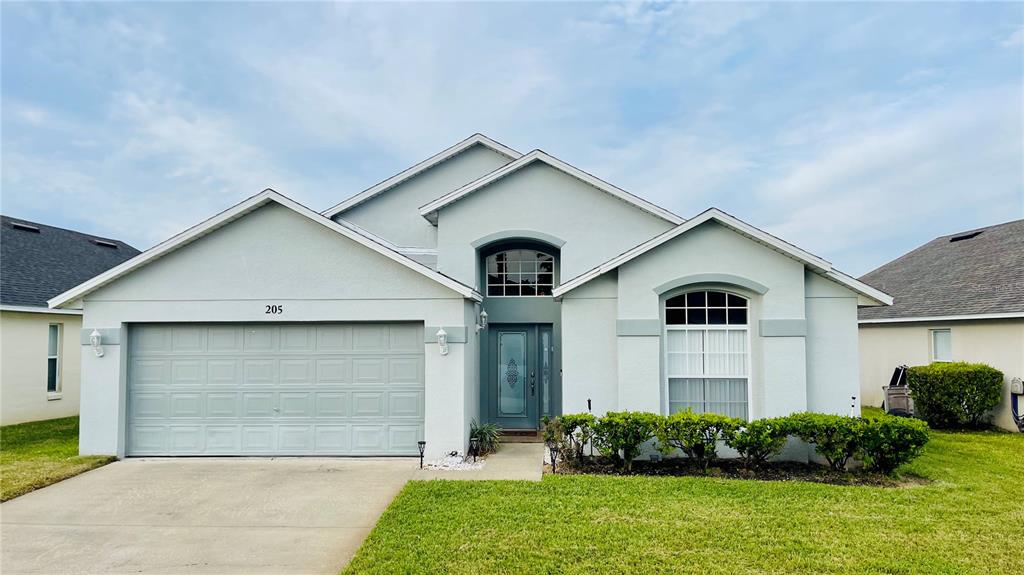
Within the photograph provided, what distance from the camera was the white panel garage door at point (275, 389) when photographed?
33.0 ft

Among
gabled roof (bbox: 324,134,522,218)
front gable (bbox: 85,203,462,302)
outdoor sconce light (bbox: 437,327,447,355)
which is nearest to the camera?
outdoor sconce light (bbox: 437,327,447,355)

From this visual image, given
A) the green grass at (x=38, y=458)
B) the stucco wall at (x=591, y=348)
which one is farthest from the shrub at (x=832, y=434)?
the green grass at (x=38, y=458)

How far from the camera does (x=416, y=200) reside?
47.2 feet

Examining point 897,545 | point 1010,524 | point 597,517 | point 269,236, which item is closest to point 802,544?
point 897,545

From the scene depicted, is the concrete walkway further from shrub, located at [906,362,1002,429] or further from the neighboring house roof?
the neighboring house roof

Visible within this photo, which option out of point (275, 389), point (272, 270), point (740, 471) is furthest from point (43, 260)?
point (740, 471)

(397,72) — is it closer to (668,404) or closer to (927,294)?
(668,404)

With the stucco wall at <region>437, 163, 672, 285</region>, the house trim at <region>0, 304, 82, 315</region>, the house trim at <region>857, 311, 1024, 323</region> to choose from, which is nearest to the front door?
the stucco wall at <region>437, 163, 672, 285</region>

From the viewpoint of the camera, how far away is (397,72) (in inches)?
654

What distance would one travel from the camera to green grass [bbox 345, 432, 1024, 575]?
17.9 feet

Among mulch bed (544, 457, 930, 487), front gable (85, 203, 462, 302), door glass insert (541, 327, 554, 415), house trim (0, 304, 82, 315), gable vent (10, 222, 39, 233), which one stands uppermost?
gable vent (10, 222, 39, 233)

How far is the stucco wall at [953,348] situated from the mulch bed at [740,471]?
7562 millimetres

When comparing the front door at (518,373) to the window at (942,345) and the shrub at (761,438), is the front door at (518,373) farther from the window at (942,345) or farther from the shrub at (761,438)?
the window at (942,345)

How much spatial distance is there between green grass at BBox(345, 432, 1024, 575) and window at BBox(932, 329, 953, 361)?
25.8 ft
